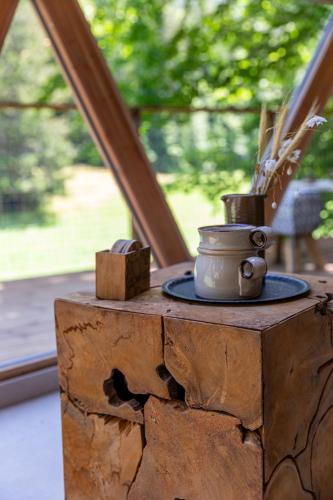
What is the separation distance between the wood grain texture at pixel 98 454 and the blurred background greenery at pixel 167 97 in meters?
1.88

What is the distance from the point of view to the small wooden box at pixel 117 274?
1514mm

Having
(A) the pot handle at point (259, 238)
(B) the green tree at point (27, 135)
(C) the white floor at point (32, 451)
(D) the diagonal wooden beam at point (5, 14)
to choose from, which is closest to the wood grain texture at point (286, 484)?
(A) the pot handle at point (259, 238)

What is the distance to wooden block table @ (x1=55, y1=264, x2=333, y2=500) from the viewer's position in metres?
1.27

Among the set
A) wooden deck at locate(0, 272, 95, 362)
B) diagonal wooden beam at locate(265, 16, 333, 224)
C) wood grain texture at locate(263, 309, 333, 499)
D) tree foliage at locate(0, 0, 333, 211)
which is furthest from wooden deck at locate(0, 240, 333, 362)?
tree foliage at locate(0, 0, 333, 211)

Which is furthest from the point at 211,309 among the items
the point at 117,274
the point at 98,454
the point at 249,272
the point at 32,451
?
the point at 32,451

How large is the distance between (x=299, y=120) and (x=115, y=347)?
202cm

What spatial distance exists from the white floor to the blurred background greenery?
1.34 m

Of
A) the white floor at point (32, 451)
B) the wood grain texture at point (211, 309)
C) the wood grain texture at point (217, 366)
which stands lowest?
the white floor at point (32, 451)

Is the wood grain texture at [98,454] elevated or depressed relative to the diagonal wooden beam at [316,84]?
depressed

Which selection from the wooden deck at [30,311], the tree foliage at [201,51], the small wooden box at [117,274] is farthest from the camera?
the tree foliage at [201,51]

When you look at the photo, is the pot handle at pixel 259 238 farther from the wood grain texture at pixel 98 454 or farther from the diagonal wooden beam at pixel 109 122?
the diagonal wooden beam at pixel 109 122

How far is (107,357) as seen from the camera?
147 cm

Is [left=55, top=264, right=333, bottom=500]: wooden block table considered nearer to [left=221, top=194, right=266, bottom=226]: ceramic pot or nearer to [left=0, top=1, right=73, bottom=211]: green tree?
[left=221, top=194, right=266, bottom=226]: ceramic pot

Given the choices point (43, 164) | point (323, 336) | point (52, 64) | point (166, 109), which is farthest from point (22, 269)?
point (323, 336)
